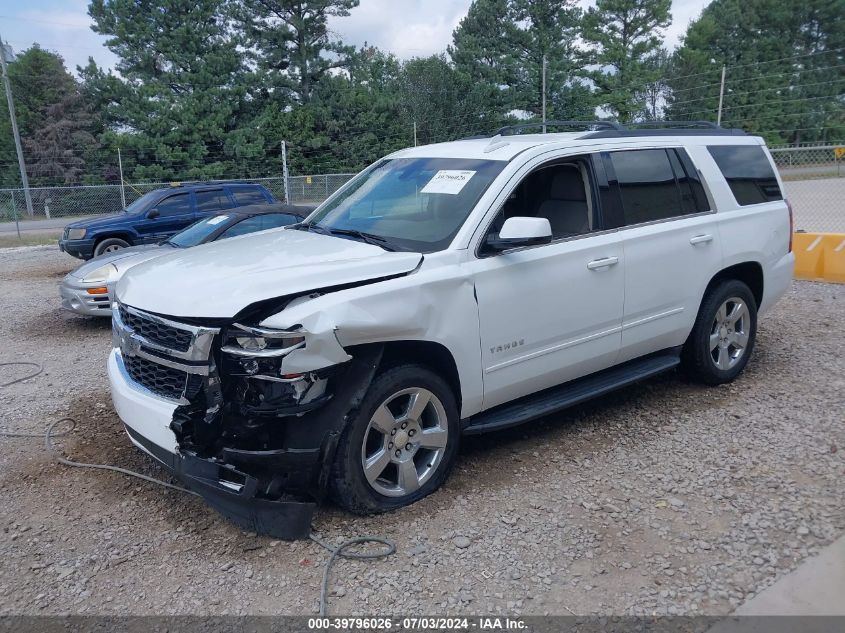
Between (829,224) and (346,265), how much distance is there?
1626 centimetres

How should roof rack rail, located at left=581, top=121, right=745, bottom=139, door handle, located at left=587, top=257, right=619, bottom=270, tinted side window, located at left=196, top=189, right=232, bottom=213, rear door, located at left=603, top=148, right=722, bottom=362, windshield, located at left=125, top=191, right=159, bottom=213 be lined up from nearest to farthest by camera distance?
door handle, located at left=587, top=257, right=619, bottom=270 < rear door, located at left=603, top=148, right=722, bottom=362 < roof rack rail, located at left=581, top=121, right=745, bottom=139 < tinted side window, located at left=196, top=189, right=232, bottom=213 < windshield, located at left=125, top=191, right=159, bottom=213

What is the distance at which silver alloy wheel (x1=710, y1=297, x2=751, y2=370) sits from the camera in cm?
538

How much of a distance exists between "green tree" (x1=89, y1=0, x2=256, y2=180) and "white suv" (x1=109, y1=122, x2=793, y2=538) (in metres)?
37.8

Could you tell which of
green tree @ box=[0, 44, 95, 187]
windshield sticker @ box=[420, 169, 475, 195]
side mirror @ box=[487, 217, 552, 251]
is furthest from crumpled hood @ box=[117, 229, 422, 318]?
green tree @ box=[0, 44, 95, 187]

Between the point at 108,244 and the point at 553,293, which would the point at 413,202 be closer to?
the point at 553,293

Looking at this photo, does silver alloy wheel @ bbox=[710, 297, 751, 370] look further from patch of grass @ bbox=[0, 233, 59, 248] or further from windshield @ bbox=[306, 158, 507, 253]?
patch of grass @ bbox=[0, 233, 59, 248]

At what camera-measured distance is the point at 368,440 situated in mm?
3643

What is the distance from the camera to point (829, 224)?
16.3 m

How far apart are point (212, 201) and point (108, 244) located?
216cm

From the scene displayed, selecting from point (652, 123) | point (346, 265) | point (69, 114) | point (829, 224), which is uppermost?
point (69, 114)

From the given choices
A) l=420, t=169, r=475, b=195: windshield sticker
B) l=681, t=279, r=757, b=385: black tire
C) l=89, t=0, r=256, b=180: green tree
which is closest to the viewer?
l=420, t=169, r=475, b=195: windshield sticker

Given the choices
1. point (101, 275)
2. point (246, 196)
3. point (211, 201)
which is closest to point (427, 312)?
point (101, 275)

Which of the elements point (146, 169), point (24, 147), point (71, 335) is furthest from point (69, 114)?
point (71, 335)

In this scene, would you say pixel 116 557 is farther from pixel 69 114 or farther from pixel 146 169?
pixel 69 114
